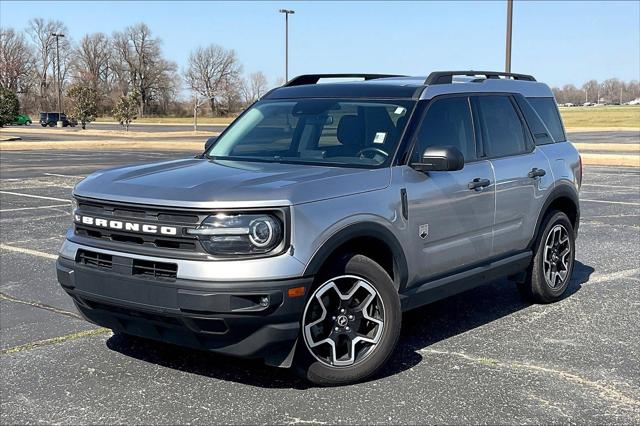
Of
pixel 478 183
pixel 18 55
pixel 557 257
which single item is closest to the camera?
pixel 478 183

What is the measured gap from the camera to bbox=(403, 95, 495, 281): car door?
15.6 ft

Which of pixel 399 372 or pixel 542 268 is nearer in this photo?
pixel 399 372

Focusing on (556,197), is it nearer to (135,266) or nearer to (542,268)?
(542,268)

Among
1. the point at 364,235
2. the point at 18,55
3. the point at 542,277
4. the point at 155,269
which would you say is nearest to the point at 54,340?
the point at 155,269

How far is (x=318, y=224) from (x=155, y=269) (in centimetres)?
92

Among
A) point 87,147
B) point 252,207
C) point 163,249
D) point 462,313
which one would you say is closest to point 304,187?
point 252,207

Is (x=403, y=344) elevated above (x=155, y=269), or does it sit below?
below

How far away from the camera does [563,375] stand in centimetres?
451

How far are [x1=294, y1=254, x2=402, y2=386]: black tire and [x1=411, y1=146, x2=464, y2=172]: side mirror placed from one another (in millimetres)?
755

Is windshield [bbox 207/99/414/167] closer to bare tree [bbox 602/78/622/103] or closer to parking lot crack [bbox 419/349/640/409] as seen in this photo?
parking lot crack [bbox 419/349/640/409]

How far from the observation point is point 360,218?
4.27m

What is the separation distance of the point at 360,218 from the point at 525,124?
2527 millimetres

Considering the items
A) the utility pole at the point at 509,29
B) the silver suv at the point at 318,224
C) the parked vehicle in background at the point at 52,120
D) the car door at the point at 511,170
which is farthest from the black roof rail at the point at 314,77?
the parked vehicle in background at the point at 52,120

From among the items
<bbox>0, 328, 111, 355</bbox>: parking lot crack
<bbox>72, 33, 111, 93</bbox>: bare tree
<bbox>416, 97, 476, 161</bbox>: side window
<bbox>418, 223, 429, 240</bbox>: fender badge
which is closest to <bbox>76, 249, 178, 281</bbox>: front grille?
<bbox>0, 328, 111, 355</bbox>: parking lot crack
